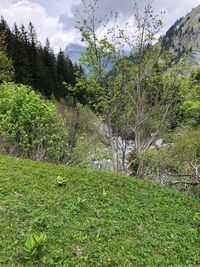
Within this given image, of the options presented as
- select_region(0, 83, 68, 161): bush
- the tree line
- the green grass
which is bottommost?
the green grass

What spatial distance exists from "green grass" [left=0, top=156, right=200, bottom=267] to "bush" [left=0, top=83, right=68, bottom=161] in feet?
11.7

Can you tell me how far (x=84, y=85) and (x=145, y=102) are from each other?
9.58 feet

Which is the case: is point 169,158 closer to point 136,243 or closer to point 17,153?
point 17,153

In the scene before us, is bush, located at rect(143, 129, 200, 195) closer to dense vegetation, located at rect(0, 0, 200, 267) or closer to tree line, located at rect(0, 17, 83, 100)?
dense vegetation, located at rect(0, 0, 200, 267)

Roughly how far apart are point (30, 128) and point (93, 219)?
24.0ft

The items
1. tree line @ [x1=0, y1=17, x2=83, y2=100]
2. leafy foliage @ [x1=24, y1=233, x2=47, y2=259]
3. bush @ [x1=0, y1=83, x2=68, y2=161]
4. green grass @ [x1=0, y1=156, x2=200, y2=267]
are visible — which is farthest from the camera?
tree line @ [x1=0, y1=17, x2=83, y2=100]

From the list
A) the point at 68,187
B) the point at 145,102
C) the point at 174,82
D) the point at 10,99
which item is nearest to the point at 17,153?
the point at 10,99

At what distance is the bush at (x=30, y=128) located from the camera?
35.6ft

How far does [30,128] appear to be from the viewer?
11891mm

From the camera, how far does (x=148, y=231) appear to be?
208 inches

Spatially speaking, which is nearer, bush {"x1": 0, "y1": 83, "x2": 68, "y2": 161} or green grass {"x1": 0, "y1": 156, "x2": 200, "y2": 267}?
green grass {"x1": 0, "y1": 156, "x2": 200, "y2": 267}

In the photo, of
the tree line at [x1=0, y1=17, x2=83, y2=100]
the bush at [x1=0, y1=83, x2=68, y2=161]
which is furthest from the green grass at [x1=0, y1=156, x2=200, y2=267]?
the tree line at [x1=0, y1=17, x2=83, y2=100]

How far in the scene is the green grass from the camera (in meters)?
4.43

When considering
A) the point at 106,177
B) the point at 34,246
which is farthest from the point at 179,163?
the point at 34,246
